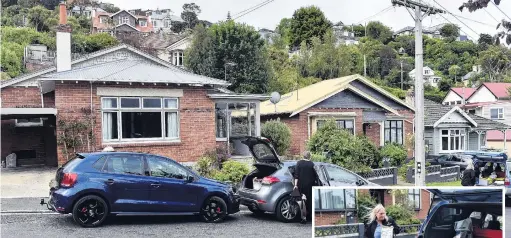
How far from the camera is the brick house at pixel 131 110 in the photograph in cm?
1788

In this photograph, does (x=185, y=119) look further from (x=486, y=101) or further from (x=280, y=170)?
(x=486, y=101)

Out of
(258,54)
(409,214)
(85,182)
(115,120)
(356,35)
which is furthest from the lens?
(356,35)

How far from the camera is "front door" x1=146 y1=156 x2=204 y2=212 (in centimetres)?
1065

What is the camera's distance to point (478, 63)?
84.9 m

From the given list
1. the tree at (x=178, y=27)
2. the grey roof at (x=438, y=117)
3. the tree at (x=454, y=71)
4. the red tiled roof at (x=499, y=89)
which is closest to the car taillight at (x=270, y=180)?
the grey roof at (x=438, y=117)

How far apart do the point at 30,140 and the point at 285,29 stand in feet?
215

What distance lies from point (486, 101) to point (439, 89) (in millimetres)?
21310

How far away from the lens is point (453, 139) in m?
35.9

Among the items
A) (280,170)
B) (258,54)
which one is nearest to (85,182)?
(280,170)

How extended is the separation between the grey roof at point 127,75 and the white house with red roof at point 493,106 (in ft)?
129

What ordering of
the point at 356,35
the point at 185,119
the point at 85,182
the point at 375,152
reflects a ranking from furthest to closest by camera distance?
1. the point at 356,35
2. the point at 375,152
3. the point at 185,119
4. the point at 85,182

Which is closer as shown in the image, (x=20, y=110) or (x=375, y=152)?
(x=20, y=110)

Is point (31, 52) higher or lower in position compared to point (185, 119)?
higher

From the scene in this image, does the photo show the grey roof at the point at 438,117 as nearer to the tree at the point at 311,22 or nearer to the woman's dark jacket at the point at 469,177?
the woman's dark jacket at the point at 469,177
